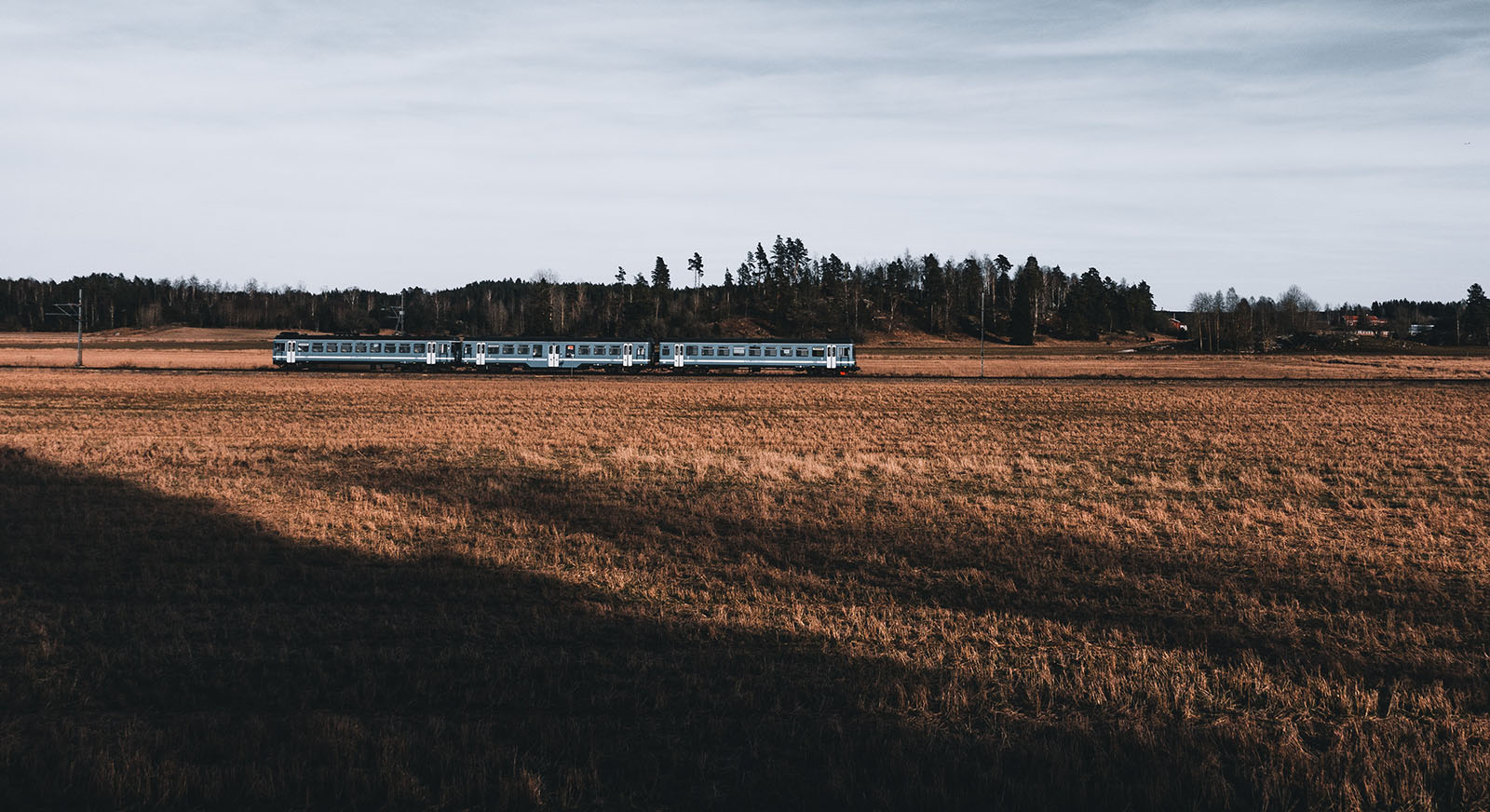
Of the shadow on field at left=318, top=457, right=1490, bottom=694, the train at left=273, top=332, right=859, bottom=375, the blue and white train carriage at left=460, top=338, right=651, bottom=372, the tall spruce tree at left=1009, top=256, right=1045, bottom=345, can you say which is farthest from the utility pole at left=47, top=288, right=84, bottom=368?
the tall spruce tree at left=1009, top=256, right=1045, bottom=345

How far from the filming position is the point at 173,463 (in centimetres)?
2088

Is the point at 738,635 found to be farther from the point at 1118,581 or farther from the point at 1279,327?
the point at 1279,327

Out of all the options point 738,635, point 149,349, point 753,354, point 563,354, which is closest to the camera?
point 738,635

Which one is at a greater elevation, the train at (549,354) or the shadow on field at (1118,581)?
the train at (549,354)

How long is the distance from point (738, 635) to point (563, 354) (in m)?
66.2

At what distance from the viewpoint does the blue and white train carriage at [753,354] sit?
72.4 metres

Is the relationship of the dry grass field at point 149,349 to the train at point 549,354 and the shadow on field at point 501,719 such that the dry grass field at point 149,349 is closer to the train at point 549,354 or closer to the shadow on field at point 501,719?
the train at point 549,354

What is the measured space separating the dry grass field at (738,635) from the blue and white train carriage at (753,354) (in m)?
50.8

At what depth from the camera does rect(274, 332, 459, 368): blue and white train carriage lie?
74.2 m

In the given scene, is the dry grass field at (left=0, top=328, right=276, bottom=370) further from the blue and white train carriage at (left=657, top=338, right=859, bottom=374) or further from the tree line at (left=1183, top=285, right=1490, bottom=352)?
the tree line at (left=1183, top=285, right=1490, bottom=352)

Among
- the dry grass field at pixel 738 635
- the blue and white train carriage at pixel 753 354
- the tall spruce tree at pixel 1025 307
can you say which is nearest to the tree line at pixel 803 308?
the tall spruce tree at pixel 1025 307

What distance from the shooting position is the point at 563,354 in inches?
2891

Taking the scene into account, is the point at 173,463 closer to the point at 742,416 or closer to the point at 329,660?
the point at 329,660

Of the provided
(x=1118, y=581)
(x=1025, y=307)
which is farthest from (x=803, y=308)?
(x=1118, y=581)
